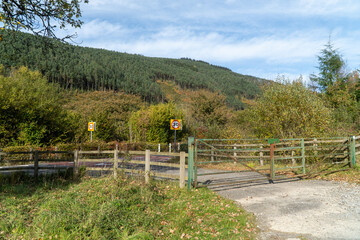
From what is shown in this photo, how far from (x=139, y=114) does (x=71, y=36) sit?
2828 centimetres

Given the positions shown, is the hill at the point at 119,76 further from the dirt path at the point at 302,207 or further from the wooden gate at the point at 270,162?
the dirt path at the point at 302,207

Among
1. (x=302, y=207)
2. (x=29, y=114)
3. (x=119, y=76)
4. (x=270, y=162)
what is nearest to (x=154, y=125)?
(x=29, y=114)

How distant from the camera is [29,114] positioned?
22281mm

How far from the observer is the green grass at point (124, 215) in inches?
197

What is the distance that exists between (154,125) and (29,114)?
51.8 ft

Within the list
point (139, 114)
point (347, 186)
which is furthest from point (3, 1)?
point (139, 114)

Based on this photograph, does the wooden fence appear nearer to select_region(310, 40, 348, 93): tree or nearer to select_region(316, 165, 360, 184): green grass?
select_region(316, 165, 360, 184): green grass

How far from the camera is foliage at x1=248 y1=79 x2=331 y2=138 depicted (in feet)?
48.6

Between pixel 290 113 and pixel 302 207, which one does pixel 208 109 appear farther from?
pixel 302 207

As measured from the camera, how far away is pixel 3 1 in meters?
7.39

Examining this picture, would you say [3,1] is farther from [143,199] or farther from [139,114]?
[139,114]

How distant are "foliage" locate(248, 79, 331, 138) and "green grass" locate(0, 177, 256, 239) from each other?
9.64 meters

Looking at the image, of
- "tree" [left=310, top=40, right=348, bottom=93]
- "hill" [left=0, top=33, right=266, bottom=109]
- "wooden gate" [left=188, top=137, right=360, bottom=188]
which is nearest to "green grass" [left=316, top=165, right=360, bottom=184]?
"wooden gate" [left=188, top=137, right=360, bottom=188]

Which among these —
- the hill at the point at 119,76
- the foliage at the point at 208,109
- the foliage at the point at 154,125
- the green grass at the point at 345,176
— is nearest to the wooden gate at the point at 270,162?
the green grass at the point at 345,176
